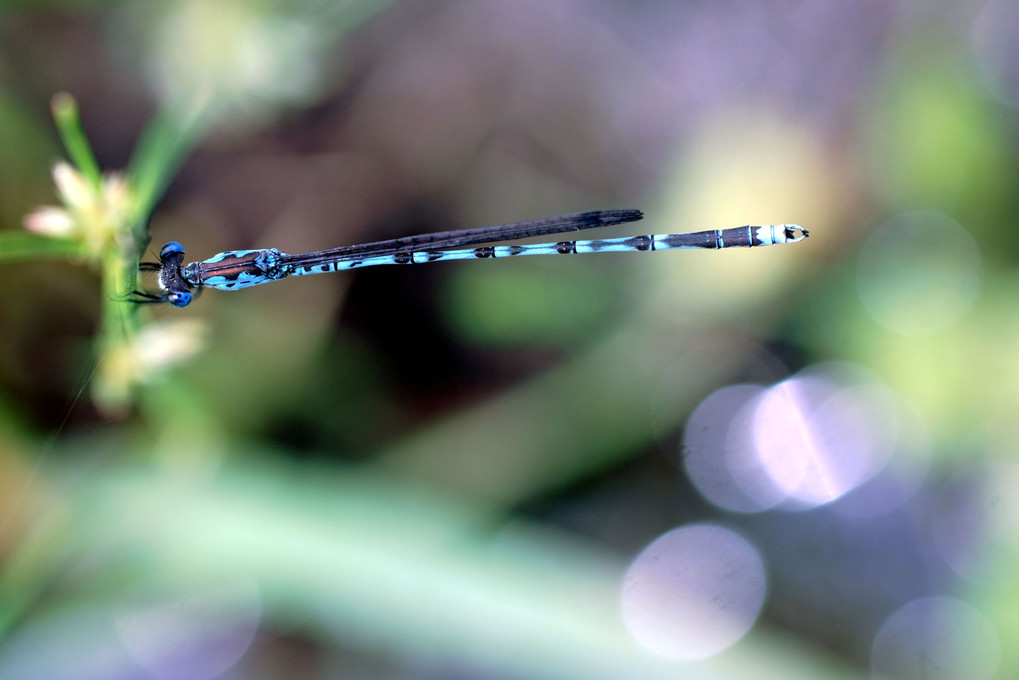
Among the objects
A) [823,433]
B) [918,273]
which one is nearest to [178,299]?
[823,433]

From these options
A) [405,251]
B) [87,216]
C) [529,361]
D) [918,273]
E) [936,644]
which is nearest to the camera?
[87,216]

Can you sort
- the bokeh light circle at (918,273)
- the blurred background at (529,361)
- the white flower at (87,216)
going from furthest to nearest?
1. the bokeh light circle at (918,273)
2. the blurred background at (529,361)
3. the white flower at (87,216)

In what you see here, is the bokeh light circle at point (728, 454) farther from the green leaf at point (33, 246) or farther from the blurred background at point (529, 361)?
the green leaf at point (33, 246)

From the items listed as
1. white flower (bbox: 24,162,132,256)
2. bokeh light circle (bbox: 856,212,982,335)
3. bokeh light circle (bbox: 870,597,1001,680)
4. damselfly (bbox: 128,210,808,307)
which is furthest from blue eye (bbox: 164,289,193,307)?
bokeh light circle (bbox: 870,597,1001,680)

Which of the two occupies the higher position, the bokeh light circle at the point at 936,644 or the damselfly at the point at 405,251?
the damselfly at the point at 405,251

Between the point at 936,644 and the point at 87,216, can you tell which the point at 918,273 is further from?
the point at 87,216

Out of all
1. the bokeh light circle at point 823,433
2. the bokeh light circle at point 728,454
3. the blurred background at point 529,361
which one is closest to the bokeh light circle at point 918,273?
the blurred background at point 529,361

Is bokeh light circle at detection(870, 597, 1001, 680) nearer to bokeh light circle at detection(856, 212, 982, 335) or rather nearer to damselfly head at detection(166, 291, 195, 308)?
bokeh light circle at detection(856, 212, 982, 335)

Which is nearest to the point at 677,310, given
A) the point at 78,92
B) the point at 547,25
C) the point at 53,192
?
the point at 547,25
